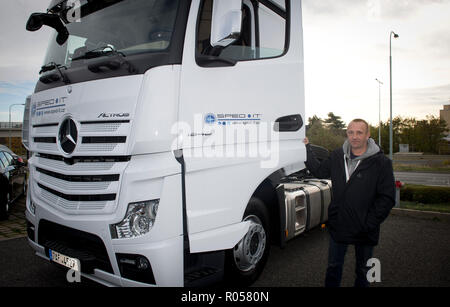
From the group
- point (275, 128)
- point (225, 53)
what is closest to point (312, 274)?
point (275, 128)

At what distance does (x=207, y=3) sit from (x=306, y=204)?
292 centimetres

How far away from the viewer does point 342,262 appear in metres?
3.04

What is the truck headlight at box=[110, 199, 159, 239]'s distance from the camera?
2357mm

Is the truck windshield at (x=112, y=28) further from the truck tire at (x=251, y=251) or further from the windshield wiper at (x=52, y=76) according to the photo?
the truck tire at (x=251, y=251)

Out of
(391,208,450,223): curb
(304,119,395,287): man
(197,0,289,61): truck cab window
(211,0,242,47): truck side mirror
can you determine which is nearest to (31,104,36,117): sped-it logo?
(197,0,289,61): truck cab window

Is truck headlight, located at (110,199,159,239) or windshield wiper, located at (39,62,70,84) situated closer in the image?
truck headlight, located at (110,199,159,239)

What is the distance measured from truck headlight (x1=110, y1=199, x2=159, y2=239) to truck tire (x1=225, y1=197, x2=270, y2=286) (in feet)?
3.15

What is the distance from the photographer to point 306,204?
14.9 feet

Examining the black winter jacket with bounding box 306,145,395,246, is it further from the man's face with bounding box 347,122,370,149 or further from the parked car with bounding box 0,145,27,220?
the parked car with bounding box 0,145,27,220

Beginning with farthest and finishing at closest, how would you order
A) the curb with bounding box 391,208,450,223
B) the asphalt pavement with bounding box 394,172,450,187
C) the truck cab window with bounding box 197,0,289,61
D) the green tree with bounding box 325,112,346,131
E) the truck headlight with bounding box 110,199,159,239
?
the green tree with bounding box 325,112,346,131 → the asphalt pavement with bounding box 394,172,450,187 → the curb with bounding box 391,208,450,223 → the truck cab window with bounding box 197,0,289,61 → the truck headlight with bounding box 110,199,159,239

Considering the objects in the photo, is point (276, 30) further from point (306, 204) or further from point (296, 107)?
point (306, 204)

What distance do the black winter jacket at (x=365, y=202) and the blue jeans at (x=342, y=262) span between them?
0.09 meters

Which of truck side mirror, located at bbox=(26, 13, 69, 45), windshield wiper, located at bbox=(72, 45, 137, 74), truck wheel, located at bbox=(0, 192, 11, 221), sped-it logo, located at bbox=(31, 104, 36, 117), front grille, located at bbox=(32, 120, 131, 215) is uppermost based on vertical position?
truck side mirror, located at bbox=(26, 13, 69, 45)

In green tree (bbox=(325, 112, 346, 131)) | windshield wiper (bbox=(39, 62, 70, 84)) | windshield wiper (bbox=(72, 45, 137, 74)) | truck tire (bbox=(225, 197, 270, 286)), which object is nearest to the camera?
windshield wiper (bbox=(72, 45, 137, 74))
